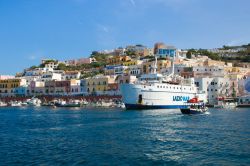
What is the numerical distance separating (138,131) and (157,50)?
112 metres

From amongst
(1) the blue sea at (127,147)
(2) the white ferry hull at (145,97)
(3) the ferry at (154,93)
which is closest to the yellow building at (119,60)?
(3) the ferry at (154,93)

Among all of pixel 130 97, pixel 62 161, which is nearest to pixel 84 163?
pixel 62 161

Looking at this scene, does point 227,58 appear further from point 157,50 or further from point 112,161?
point 112,161

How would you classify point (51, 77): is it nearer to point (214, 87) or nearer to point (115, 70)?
point (115, 70)

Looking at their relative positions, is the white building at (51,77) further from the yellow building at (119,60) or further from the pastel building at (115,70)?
the yellow building at (119,60)

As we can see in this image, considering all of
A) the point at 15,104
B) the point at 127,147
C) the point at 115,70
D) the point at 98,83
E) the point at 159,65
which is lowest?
the point at 127,147

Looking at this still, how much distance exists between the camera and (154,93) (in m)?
69.7

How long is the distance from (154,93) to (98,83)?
39342 mm

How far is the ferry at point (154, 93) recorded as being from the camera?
225 ft

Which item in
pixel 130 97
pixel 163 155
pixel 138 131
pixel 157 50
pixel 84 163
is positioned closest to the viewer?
pixel 84 163

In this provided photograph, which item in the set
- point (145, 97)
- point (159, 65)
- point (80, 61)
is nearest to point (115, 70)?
point (159, 65)

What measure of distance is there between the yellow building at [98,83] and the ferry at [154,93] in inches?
1152

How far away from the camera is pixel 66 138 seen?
97.6 ft

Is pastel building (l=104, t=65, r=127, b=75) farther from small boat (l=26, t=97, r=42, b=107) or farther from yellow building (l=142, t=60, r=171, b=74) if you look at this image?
small boat (l=26, t=97, r=42, b=107)
